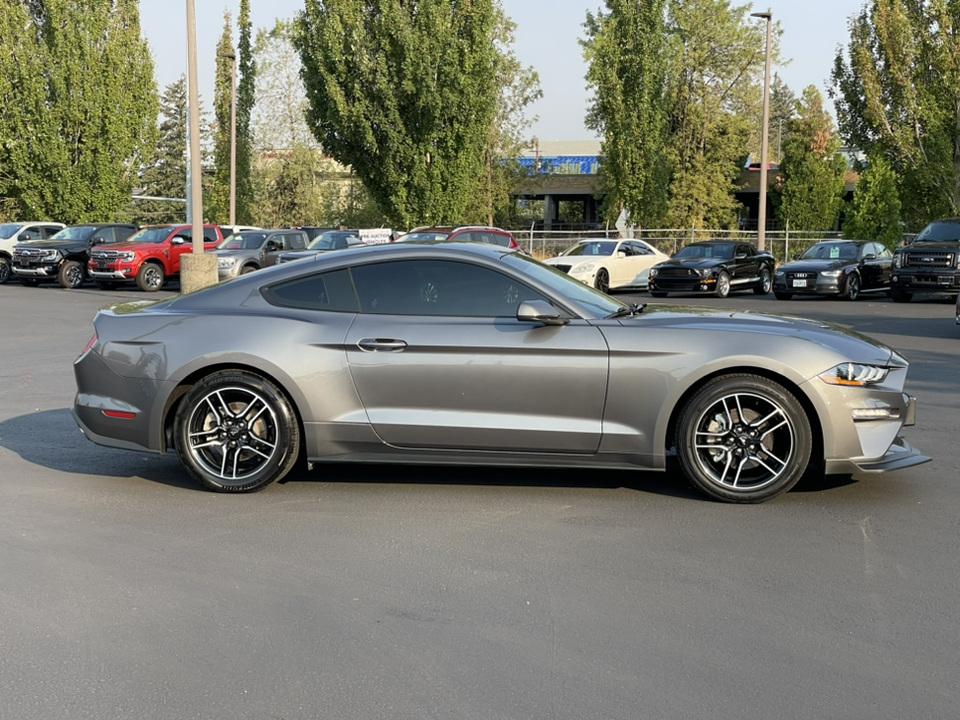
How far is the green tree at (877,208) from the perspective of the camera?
133 feet

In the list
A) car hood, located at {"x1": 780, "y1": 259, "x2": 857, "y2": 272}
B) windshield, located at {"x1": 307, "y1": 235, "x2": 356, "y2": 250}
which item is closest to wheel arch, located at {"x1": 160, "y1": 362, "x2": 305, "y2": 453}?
windshield, located at {"x1": 307, "y1": 235, "x2": 356, "y2": 250}

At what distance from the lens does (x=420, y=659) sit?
4.09 meters

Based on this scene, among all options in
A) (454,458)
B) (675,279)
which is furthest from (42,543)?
(675,279)

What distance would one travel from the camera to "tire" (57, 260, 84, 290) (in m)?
30.3

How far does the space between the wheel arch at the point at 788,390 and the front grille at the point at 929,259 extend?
790 inches

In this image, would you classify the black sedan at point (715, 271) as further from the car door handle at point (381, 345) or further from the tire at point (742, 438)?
the car door handle at point (381, 345)

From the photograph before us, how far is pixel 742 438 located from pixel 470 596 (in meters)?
2.24

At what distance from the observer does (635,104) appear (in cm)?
4366

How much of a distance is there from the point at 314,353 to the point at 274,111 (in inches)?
2283

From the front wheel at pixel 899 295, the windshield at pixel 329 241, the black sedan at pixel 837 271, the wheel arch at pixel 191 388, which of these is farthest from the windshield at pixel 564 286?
the windshield at pixel 329 241

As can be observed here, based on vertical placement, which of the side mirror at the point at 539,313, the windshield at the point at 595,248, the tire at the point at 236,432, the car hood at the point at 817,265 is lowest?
the tire at the point at 236,432

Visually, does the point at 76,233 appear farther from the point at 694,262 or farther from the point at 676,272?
the point at 694,262

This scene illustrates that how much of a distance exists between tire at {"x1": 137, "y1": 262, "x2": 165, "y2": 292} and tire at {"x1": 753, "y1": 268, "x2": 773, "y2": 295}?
1618 cm

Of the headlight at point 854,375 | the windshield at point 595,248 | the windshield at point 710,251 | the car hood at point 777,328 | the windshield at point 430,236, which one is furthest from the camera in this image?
the windshield at point 595,248
